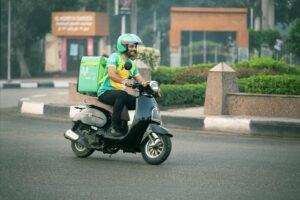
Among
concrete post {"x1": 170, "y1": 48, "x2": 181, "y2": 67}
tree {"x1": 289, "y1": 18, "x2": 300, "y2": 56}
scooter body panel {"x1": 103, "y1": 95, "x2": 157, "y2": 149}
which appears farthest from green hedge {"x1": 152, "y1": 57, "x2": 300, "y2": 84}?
concrete post {"x1": 170, "y1": 48, "x2": 181, "y2": 67}

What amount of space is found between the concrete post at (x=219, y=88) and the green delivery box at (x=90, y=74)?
17.2ft

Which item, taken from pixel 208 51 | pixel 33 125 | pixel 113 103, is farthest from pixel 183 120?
pixel 208 51

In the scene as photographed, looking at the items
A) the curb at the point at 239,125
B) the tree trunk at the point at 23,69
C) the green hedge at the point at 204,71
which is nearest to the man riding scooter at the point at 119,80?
the curb at the point at 239,125

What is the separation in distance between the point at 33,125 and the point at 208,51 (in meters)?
40.8

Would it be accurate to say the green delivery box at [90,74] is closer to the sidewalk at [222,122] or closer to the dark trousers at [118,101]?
the dark trousers at [118,101]

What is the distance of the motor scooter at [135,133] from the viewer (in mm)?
10781

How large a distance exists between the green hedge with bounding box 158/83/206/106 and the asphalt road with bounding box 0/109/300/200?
4.72m

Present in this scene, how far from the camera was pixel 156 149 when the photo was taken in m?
10.9

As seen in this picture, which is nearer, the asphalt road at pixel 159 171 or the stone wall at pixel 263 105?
the asphalt road at pixel 159 171

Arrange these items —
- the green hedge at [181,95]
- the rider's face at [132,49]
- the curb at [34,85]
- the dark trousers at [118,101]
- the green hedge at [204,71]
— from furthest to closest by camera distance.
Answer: the curb at [34,85] → the green hedge at [204,71] → the green hedge at [181,95] → the rider's face at [132,49] → the dark trousers at [118,101]

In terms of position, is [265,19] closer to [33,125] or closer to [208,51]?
[208,51]

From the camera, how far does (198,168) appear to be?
A: 1055 centimetres

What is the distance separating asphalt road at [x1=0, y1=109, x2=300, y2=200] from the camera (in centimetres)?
860

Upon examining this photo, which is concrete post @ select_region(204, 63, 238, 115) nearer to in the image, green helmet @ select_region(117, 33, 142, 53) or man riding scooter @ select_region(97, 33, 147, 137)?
man riding scooter @ select_region(97, 33, 147, 137)
